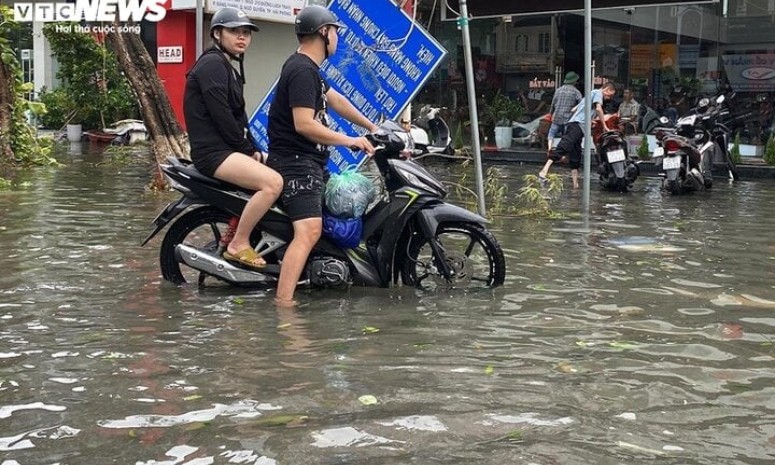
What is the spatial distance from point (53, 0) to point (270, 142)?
858 inches

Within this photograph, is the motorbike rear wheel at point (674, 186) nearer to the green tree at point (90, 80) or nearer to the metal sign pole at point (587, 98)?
the metal sign pole at point (587, 98)

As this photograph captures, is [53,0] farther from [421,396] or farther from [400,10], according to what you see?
[421,396]

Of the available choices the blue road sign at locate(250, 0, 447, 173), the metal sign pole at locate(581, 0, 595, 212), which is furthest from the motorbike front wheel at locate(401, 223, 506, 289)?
the metal sign pole at locate(581, 0, 595, 212)

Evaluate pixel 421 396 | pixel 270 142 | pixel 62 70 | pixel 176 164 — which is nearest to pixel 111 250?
pixel 176 164

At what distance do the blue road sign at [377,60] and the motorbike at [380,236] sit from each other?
157 centimetres

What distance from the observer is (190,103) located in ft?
18.2

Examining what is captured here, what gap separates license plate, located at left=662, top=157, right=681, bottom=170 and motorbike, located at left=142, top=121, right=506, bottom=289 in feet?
22.5

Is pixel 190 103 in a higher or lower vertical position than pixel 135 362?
higher

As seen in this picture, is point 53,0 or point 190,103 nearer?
point 190,103

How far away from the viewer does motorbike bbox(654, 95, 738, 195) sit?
12023 millimetres

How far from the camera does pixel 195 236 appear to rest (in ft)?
20.1

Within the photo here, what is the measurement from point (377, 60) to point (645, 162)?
34.1ft

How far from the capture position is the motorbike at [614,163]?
12.3 meters

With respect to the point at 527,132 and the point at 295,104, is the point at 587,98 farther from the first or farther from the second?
the point at 527,132
